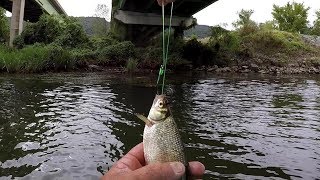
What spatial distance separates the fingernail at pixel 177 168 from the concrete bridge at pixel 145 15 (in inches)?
1034

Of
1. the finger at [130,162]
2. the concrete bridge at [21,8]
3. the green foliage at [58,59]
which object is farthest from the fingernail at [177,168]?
the concrete bridge at [21,8]

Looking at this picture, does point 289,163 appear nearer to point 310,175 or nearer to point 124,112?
point 310,175

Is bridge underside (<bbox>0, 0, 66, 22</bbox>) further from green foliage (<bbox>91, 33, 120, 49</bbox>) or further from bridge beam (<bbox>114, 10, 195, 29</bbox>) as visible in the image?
bridge beam (<bbox>114, 10, 195, 29</bbox>)

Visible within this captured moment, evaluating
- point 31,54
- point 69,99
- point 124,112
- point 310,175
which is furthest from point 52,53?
point 310,175

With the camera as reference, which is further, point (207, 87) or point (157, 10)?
point (157, 10)

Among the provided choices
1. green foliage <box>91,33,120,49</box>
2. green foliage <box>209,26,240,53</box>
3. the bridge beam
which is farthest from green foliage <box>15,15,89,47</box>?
green foliage <box>209,26,240,53</box>

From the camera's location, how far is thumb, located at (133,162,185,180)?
2.39m

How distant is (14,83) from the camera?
17328mm

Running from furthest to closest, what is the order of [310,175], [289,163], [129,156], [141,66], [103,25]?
[103,25] < [141,66] < [289,163] < [310,175] < [129,156]

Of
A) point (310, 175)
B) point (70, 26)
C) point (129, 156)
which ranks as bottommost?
point (310, 175)

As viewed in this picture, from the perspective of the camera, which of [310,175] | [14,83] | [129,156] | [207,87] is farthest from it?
[207,87]

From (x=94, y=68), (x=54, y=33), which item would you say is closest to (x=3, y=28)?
(x=54, y=33)

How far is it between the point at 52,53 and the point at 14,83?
734 cm

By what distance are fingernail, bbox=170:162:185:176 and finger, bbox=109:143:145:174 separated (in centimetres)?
35
